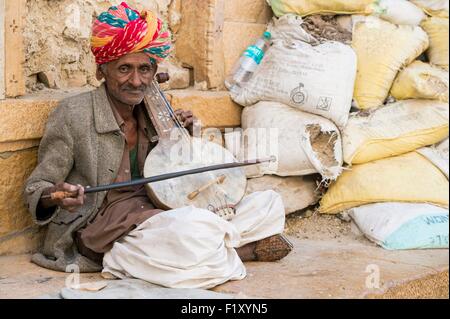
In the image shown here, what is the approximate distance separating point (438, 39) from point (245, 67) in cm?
123

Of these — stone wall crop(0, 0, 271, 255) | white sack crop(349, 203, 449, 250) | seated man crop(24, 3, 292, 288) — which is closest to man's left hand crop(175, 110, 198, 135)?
seated man crop(24, 3, 292, 288)

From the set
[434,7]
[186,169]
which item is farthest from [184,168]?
[434,7]

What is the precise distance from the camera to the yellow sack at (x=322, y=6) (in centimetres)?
535

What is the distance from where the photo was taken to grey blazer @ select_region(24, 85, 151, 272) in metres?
4.01

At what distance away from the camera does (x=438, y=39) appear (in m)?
5.37

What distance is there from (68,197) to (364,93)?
2.27m

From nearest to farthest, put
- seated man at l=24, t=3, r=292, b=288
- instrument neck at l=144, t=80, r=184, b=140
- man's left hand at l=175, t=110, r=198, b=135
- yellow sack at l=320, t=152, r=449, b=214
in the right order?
seated man at l=24, t=3, r=292, b=288 < instrument neck at l=144, t=80, r=184, b=140 < man's left hand at l=175, t=110, r=198, b=135 < yellow sack at l=320, t=152, r=449, b=214

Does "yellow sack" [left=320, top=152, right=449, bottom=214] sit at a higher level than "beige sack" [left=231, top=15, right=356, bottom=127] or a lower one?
lower

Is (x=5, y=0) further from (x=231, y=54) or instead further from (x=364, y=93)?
(x=364, y=93)

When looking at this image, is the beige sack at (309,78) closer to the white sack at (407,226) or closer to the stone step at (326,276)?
the white sack at (407,226)

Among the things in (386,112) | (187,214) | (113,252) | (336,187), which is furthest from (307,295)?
(386,112)

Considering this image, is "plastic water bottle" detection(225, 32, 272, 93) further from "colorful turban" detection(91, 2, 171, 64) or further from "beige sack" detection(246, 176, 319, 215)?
"colorful turban" detection(91, 2, 171, 64)

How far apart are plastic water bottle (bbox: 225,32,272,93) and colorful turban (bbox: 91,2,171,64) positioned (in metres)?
1.31

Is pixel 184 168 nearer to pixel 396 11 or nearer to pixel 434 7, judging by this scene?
pixel 396 11
